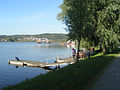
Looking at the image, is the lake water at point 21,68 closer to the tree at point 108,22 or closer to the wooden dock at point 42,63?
the wooden dock at point 42,63

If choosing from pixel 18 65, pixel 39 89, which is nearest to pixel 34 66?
pixel 18 65

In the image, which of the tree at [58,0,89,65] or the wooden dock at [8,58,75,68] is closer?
the tree at [58,0,89,65]

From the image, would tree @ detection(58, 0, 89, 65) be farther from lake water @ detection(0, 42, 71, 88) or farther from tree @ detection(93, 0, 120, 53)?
tree @ detection(93, 0, 120, 53)

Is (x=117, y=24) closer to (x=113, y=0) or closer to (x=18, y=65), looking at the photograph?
(x=113, y=0)

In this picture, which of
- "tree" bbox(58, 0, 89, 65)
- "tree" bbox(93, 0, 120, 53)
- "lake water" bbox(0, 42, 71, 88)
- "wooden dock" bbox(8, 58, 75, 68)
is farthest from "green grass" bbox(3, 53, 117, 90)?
"wooden dock" bbox(8, 58, 75, 68)

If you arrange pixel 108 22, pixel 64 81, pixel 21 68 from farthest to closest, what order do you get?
pixel 21 68
pixel 108 22
pixel 64 81

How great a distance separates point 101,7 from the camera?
24.2 metres


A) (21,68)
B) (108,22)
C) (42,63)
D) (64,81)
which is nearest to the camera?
(64,81)

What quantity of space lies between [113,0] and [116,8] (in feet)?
6.15

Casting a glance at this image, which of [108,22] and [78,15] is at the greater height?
[108,22]

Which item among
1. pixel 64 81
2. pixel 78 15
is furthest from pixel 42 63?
pixel 64 81

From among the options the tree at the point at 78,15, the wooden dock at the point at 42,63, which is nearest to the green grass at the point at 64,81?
the tree at the point at 78,15

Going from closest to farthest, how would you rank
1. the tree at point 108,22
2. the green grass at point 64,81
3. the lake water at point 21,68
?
the green grass at point 64,81 → the lake water at point 21,68 → the tree at point 108,22

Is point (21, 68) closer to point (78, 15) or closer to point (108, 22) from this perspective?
point (108, 22)
